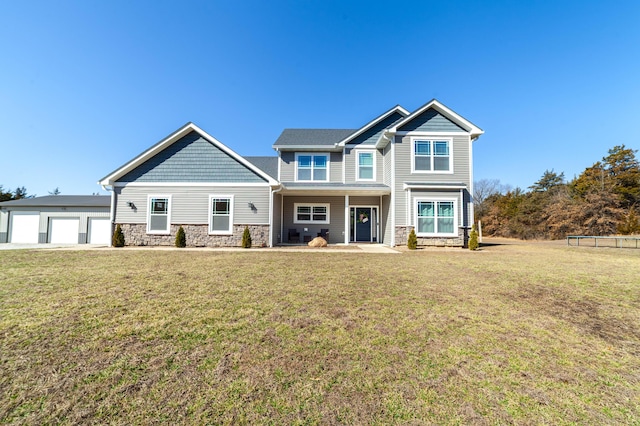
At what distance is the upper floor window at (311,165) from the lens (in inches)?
660

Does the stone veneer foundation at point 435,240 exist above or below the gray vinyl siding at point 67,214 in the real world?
below

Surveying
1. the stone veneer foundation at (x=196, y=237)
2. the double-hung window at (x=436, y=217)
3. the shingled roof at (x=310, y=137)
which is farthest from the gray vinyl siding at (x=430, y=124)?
the stone veneer foundation at (x=196, y=237)

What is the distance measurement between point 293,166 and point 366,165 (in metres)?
4.71

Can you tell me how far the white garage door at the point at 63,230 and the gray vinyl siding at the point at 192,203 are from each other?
6.80 m

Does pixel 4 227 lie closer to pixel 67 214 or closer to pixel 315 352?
pixel 67 214

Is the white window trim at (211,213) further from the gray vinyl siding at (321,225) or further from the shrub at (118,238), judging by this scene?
the shrub at (118,238)

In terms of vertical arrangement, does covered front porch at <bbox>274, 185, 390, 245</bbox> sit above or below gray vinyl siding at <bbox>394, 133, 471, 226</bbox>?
below

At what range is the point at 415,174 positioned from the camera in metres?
14.1

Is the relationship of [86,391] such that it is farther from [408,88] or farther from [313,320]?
[408,88]

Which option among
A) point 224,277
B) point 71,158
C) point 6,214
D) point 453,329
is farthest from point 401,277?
point 71,158

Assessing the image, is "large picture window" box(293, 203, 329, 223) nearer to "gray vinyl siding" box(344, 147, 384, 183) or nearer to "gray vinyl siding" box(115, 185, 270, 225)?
"gray vinyl siding" box(344, 147, 384, 183)

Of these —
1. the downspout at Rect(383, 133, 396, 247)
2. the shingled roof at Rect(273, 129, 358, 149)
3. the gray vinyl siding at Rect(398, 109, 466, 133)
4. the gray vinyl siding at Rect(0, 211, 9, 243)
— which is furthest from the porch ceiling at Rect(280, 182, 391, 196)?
the gray vinyl siding at Rect(0, 211, 9, 243)

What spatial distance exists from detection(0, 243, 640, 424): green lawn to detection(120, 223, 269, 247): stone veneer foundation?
7.82 m

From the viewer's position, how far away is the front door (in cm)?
1702
